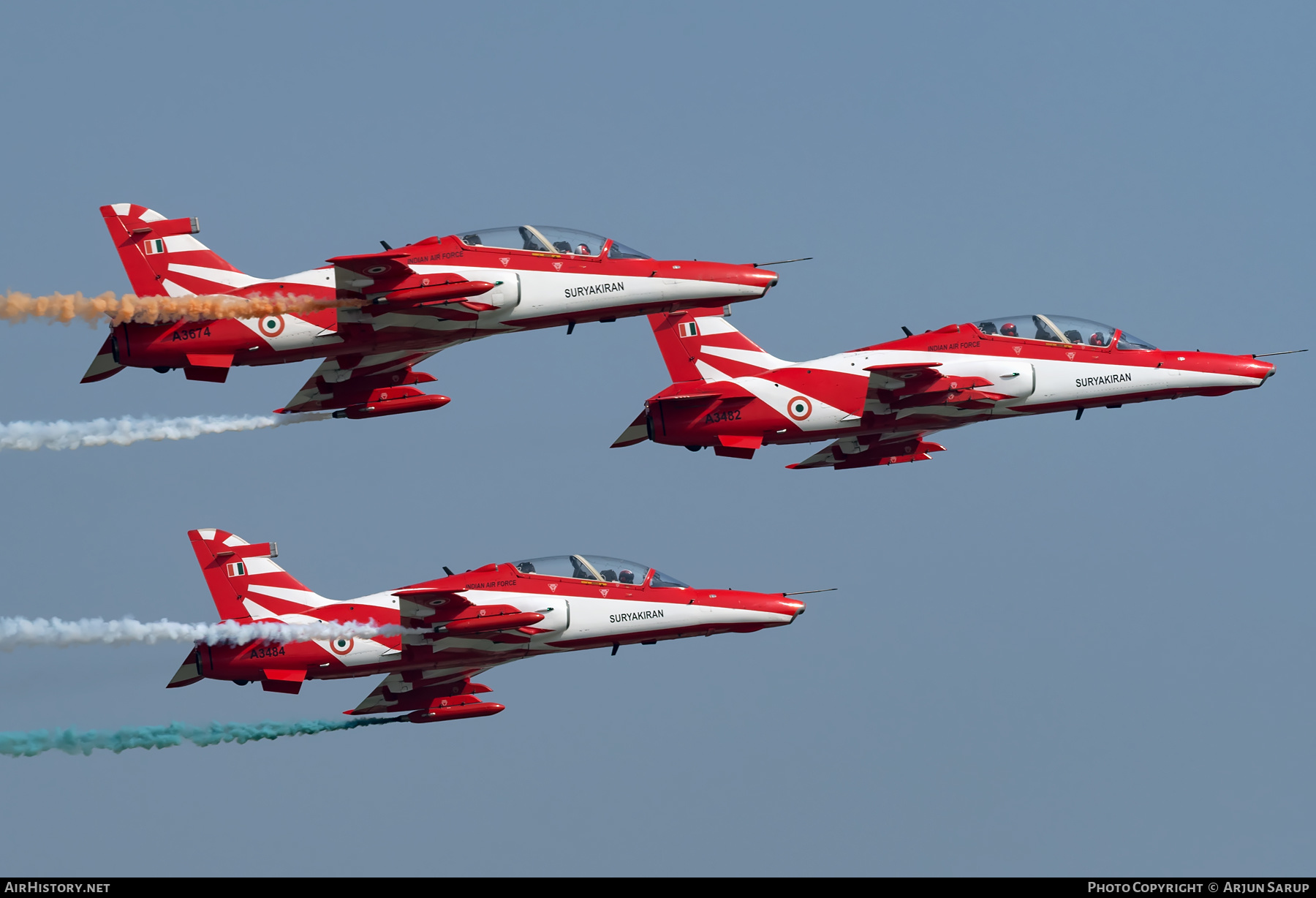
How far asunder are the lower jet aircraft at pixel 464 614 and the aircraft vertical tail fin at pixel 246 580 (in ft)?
0.08

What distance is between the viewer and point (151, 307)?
159 ft

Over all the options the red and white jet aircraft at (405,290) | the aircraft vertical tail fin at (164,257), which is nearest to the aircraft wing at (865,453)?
the red and white jet aircraft at (405,290)

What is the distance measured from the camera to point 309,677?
52.2m

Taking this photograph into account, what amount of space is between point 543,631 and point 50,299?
13.3m

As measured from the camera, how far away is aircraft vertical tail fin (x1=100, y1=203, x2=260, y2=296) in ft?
163

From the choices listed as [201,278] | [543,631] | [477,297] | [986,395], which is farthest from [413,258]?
[986,395]

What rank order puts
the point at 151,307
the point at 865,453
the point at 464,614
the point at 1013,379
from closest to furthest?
1. the point at 151,307
2. the point at 464,614
3. the point at 1013,379
4. the point at 865,453

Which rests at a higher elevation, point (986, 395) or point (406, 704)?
point (986, 395)

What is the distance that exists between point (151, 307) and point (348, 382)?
6833mm

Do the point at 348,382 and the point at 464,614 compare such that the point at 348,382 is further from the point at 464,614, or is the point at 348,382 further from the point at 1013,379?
the point at 1013,379

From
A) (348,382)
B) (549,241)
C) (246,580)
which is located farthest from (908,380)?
(246,580)

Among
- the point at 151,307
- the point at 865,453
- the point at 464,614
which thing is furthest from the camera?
the point at 865,453

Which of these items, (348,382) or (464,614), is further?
(348,382)

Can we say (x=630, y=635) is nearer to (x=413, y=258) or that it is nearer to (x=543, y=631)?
(x=543, y=631)
